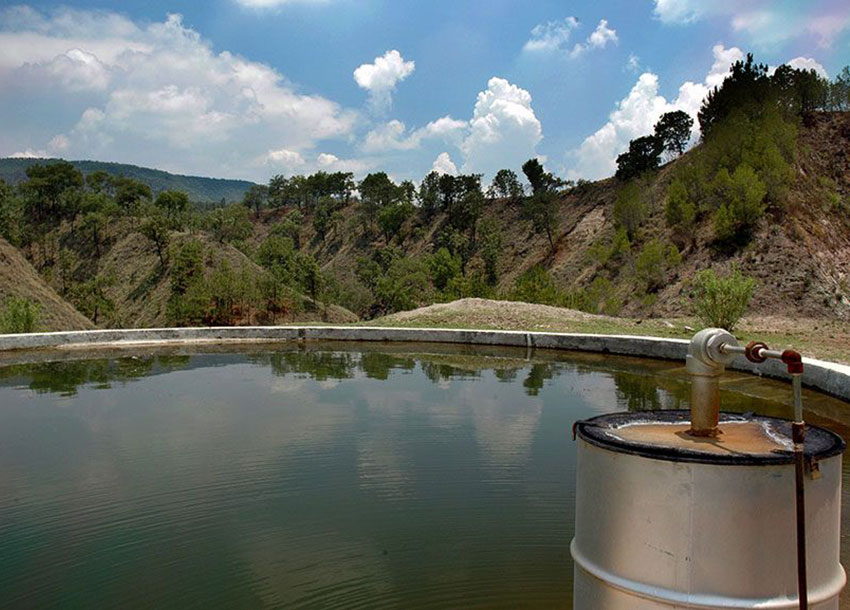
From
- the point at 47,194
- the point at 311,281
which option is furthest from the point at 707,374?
the point at 47,194

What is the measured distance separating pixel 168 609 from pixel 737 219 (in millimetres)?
32851

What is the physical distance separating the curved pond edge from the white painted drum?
42.7 ft

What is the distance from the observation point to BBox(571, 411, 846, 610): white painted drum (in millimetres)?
3141

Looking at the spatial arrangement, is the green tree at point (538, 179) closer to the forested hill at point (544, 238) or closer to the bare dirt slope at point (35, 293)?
the forested hill at point (544, 238)

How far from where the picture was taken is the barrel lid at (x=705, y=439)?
3.19 m

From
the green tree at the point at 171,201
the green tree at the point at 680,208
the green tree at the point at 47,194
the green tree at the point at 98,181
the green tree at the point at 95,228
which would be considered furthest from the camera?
the green tree at the point at 98,181

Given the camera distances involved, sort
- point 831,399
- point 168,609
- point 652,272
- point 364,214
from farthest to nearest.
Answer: point 364,214
point 652,272
point 831,399
point 168,609

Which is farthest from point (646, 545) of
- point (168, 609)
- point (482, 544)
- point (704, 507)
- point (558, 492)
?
point (558, 492)

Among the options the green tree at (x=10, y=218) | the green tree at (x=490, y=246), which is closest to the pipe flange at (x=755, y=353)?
the green tree at (x=490, y=246)

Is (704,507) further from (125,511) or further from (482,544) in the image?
(125,511)

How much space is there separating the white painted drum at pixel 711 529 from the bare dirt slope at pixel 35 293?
96.6 feet

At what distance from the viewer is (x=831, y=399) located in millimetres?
11992

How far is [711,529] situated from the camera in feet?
10.3

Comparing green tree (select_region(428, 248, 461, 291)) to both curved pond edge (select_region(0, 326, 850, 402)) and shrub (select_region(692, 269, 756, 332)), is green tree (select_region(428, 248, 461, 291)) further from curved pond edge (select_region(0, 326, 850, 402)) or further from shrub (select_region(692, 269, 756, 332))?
shrub (select_region(692, 269, 756, 332))
